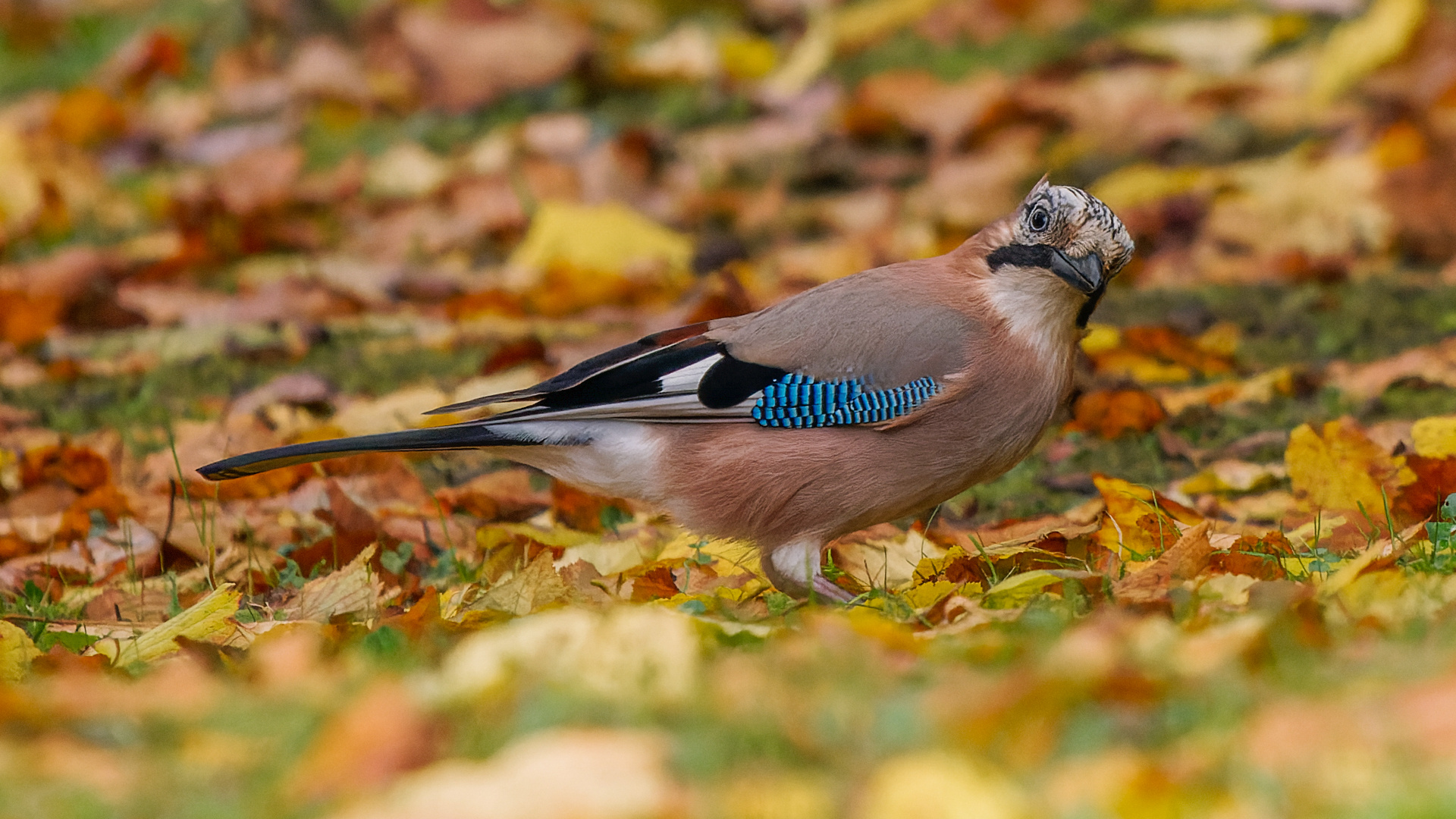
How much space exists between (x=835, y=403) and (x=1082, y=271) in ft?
1.83

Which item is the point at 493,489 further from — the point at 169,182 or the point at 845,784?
the point at 169,182

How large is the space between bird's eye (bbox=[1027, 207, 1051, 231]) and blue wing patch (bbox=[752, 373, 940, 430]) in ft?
1.25

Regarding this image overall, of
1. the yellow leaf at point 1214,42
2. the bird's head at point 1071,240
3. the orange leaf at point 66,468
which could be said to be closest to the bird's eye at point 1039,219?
the bird's head at point 1071,240

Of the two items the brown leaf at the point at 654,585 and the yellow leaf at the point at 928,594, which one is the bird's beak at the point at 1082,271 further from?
the brown leaf at the point at 654,585

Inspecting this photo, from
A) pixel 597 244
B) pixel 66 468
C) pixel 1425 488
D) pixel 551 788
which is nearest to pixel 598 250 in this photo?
pixel 597 244

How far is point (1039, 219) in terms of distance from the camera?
3.51 meters

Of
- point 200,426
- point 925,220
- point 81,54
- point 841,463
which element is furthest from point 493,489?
point 81,54

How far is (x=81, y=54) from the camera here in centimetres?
1061

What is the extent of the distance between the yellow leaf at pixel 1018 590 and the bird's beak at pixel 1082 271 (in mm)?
779

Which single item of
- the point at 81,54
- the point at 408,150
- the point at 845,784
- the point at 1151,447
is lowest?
the point at 1151,447

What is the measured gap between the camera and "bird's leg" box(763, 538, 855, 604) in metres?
3.48

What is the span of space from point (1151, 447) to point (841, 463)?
1.32 metres

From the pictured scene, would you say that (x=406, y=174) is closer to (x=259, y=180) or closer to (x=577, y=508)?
(x=259, y=180)

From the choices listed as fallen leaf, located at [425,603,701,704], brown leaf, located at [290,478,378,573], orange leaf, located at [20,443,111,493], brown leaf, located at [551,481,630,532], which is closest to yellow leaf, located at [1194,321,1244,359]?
brown leaf, located at [551,481,630,532]
